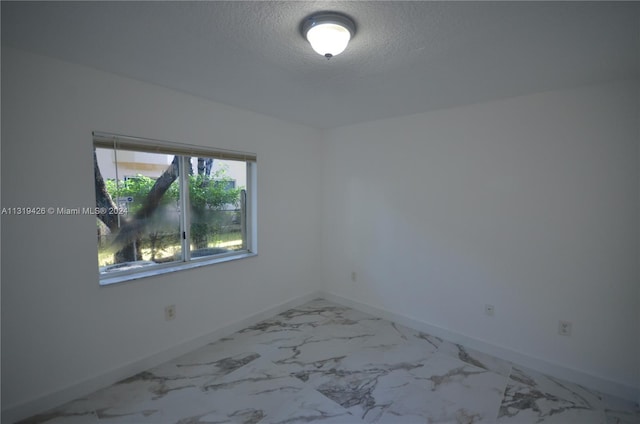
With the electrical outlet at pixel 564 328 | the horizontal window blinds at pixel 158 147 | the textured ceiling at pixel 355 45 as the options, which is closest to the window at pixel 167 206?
the horizontal window blinds at pixel 158 147

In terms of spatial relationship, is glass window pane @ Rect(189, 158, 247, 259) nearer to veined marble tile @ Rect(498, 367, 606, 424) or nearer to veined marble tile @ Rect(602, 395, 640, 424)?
veined marble tile @ Rect(498, 367, 606, 424)

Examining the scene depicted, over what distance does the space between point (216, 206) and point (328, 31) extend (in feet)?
6.91

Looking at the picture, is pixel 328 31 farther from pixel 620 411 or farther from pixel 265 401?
pixel 620 411

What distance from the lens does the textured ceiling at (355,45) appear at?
1.35m

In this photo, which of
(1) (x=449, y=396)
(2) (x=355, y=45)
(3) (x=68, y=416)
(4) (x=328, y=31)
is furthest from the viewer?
(1) (x=449, y=396)

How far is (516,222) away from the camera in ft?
8.24

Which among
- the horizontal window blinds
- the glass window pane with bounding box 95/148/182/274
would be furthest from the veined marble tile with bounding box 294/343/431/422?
the horizontal window blinds

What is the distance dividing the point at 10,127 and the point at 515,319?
395 centimetres

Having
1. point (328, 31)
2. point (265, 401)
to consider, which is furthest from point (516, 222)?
point (265, 401)

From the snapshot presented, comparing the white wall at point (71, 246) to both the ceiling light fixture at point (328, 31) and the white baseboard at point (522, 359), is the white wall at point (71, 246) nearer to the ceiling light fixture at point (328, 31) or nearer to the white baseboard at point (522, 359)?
the ceiling light fixture at point (328, 31)

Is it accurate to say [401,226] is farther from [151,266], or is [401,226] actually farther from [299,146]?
[151,266]

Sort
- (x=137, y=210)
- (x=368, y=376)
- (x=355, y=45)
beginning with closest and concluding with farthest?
1. (x=355, y=45)
2. (x=368, y=376)
3. (x=137, y=210)

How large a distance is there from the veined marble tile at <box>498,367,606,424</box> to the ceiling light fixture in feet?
8.12

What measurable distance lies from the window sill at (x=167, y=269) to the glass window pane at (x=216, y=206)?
95 mm
